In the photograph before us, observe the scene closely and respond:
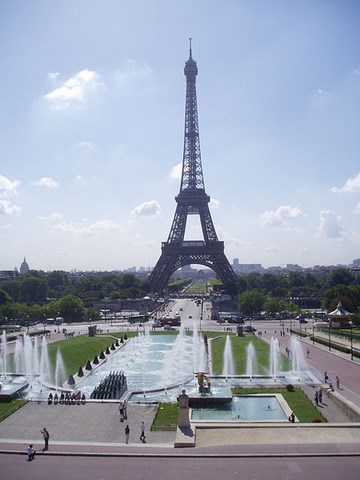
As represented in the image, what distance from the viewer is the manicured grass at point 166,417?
88.0 feet

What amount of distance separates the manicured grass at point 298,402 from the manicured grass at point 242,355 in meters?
6.57

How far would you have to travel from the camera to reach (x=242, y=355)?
1869 inches

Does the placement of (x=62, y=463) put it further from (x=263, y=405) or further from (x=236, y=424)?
(x=263, y=405)

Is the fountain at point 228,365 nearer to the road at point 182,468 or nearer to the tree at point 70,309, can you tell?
the road at point 182,468

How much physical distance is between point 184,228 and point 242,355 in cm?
7472

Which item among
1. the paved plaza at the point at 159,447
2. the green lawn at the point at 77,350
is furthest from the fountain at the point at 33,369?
Answer: the paved plaza at the point at 159,447

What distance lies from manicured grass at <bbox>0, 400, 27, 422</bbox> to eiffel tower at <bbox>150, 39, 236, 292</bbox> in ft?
277

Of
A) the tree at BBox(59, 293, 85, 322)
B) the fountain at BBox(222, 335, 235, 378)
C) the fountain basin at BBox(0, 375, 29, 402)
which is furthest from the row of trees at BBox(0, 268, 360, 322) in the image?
the fountain basin at BBox(0, 375, 29, 402)

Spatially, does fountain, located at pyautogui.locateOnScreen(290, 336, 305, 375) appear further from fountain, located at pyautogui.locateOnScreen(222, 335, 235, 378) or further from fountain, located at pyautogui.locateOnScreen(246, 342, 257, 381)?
fountain, located at pyautogui.locateOnScreen(222, 335, 235, 378)

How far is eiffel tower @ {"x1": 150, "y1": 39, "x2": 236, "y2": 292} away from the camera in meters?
114

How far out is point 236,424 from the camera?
26203 millimetres

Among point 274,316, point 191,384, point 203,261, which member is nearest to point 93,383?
point 191,384

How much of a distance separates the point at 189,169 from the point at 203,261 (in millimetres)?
21938

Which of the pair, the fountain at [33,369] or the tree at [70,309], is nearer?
the fountain at [33,369]
